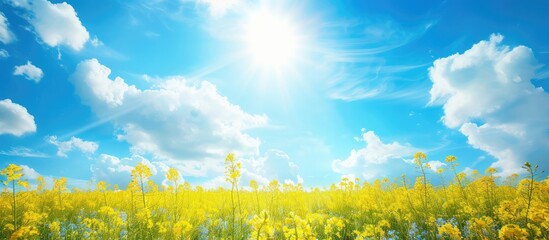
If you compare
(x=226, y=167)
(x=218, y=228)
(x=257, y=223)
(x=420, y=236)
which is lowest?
(x=420, y=236)

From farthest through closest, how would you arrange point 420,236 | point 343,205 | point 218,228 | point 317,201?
point 317,201 → point 343,205 → point 218,228 → point 420,236

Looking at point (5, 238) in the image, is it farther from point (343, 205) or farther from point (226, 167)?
point (343, 205)

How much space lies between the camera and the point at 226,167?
290 centimetres

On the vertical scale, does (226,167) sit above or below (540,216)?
above

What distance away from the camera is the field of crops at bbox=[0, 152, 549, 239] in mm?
2938

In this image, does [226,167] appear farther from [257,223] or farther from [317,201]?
[317,201]

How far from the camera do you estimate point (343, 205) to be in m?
7.84

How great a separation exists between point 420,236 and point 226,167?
13.3 feet

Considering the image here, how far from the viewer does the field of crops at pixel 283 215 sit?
2.94 meters

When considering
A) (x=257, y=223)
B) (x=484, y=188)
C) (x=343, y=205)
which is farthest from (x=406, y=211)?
(x=257, y=223)

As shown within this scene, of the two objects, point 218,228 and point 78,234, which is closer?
point 78,234

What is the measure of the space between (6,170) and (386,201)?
7677mm

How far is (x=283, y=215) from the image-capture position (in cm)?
600

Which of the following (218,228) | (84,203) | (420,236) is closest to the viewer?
(420,236)
